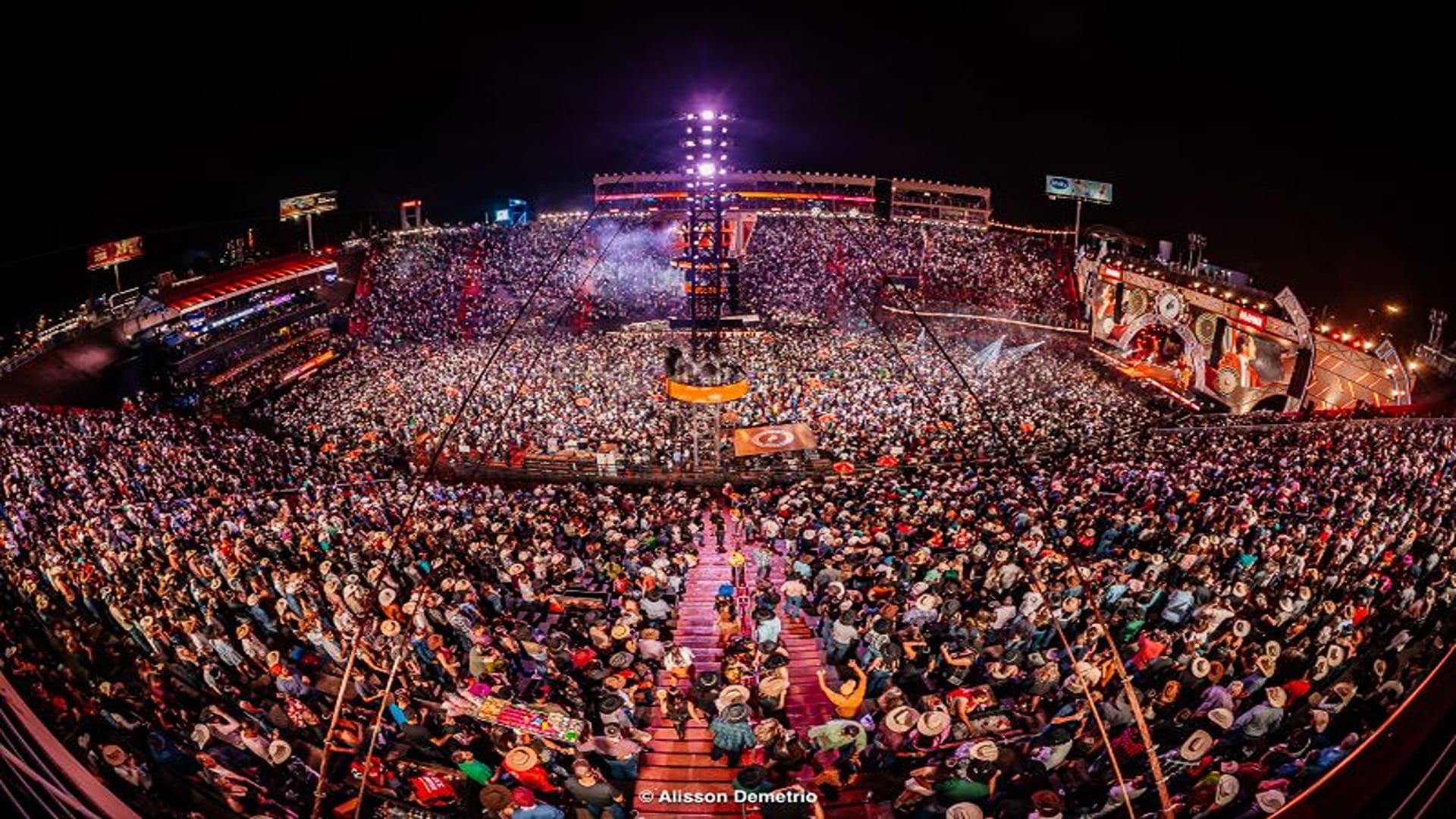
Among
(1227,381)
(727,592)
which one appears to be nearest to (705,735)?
(727,592)

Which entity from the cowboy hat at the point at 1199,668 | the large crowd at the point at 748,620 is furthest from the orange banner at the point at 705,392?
the cowboy hat at the point at 1199,668

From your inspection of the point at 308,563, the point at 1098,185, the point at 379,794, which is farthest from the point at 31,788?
the point at 1098,185

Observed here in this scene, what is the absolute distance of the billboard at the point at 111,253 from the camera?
3459 cm

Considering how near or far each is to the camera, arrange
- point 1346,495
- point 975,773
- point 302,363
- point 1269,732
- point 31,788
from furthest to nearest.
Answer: point 302,363, point 1346,495, point 1269,732, point 975,773, point 31,788

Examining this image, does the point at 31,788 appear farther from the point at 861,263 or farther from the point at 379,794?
the point at 861,263

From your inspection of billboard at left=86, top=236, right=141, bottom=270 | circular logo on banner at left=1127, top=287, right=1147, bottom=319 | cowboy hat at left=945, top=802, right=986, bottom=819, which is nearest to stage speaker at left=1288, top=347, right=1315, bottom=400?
circular logo on banner at left=1127, top=287, right=1147, bottom=319

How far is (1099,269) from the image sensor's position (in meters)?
39.1

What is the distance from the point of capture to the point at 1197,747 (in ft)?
22.5

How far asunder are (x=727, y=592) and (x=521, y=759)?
5.09 meters

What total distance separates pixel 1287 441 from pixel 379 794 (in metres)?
21.8

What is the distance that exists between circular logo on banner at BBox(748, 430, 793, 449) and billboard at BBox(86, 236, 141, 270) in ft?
116

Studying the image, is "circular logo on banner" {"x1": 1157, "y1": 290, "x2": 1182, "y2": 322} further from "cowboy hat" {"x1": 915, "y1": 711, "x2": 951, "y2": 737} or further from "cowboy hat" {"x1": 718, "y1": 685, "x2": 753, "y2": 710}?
"cowboy hat" {"x1": 718, "y1": 685, "x2": 753, "y2": 710}

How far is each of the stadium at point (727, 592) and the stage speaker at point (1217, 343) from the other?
1.46 metres

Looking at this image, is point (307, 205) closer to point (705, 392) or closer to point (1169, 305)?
point (705, 392)
